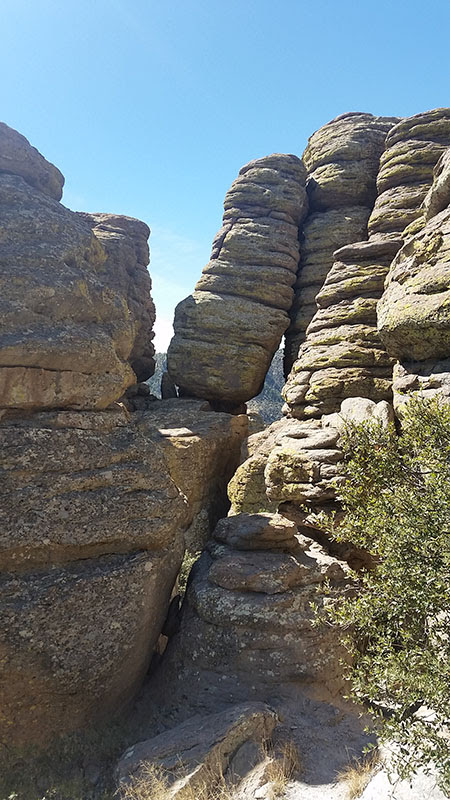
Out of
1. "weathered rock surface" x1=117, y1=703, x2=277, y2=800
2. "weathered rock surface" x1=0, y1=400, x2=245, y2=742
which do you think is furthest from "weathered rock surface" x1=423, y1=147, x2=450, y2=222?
"weathered rock surface" x1=117, y1=703, x2=277, y2=800

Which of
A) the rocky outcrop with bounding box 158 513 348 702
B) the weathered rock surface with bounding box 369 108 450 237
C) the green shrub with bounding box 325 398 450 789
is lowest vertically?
the rocky outcrop with bounding box 158 513 348 702

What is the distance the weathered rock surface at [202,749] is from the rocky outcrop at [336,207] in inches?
1020

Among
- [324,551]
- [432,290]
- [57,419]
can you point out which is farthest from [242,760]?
[432,290]

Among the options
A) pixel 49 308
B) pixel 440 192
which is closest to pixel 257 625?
pixel 49 308

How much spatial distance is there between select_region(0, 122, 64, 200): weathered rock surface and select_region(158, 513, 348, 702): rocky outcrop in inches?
621

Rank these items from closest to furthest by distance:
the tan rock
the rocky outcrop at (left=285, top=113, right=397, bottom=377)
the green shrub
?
the green shrub, the tan rock, the rocky outcrop at (left=285, top=113, right=397, bottom=377)

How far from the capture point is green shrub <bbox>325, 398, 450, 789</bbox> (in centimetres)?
781

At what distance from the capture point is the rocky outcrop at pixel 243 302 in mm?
32938

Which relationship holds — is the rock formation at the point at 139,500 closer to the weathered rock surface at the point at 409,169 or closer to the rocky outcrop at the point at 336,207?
the weathered rock surface at the point at 409,169

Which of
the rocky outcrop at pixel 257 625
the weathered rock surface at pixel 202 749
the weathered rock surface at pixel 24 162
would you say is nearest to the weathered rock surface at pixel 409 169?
the weathered rock surface at pixel 24 162

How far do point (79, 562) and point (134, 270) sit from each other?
97.2ft

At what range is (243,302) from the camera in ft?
109

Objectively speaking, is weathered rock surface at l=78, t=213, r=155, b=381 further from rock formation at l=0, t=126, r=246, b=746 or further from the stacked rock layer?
rock formation at l=0, t=126, r=246, b=746

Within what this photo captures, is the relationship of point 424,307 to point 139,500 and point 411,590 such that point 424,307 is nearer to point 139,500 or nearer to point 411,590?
point 411,590
